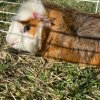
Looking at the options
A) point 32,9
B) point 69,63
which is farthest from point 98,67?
point 32,9

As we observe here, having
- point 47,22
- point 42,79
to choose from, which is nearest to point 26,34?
point 47,22

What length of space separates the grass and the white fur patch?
1.20ft

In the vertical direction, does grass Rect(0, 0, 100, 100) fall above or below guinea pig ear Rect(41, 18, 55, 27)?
below

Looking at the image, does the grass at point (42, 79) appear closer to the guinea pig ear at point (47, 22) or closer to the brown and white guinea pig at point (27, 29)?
the brown and white guinea pig at point (27, 29)

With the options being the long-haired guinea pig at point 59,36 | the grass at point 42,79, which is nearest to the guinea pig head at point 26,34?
the long-haired guinea pig at point 59,36

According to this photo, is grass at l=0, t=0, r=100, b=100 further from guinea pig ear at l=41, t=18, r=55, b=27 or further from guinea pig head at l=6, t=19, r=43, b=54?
guinea pig ear at l=41, t=18, r=55, b=27

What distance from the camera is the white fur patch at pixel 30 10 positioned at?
11.1ft

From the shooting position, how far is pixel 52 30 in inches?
132

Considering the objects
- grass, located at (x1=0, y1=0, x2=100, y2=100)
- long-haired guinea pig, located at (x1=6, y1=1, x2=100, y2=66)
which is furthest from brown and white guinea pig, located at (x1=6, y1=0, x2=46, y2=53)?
A: grass, located at (x1=0, y1=0, x2=100, y2=100)

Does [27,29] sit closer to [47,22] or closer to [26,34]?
[26,34]

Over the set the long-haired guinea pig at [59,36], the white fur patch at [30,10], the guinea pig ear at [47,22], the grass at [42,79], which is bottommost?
the grass at [42,79]

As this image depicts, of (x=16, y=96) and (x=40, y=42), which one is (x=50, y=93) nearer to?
(x=16, y=96)

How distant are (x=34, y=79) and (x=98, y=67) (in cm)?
61

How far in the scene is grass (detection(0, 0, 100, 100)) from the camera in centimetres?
289
